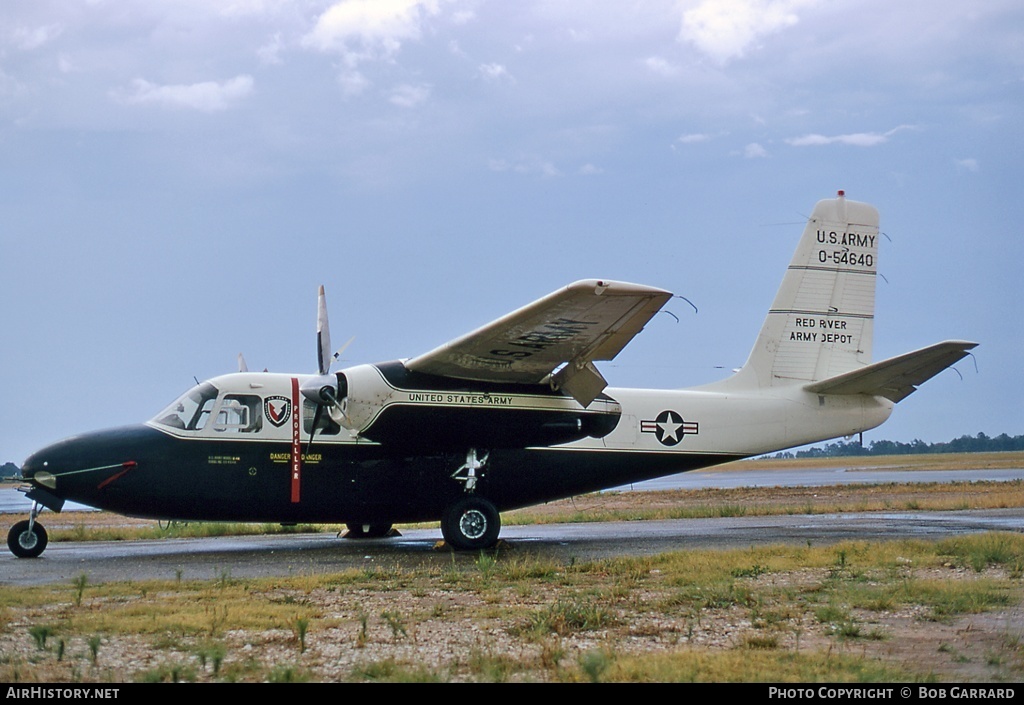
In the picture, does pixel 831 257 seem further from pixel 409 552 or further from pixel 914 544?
pixel 409 552

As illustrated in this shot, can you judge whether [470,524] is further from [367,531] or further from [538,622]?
[538,622]

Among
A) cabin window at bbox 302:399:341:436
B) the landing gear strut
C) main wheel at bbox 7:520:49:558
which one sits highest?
cabin window at bbox 302:399:341:436

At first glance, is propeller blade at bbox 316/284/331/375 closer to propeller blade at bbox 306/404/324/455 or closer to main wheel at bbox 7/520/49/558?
propeller blade at bbox 306/404/324/455

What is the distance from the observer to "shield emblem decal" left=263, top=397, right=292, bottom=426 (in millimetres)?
14852

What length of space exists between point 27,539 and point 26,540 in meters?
0.02

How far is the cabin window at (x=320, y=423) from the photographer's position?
14.9m

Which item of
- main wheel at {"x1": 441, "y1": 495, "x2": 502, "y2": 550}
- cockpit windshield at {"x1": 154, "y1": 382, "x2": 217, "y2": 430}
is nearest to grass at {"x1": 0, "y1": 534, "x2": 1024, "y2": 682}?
main wheel at {"x1": 441, "y1": 495, "x2": 502, "y2": 550}

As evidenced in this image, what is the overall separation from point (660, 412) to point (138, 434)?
8.50 metres

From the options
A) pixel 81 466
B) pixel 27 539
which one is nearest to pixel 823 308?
pixel 81 466

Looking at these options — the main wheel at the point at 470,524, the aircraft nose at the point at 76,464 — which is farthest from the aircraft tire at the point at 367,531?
the aircraft nose at the point at 76,464

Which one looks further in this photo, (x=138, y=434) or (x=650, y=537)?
(x=650, y=537)

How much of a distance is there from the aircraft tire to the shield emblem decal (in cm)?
322
